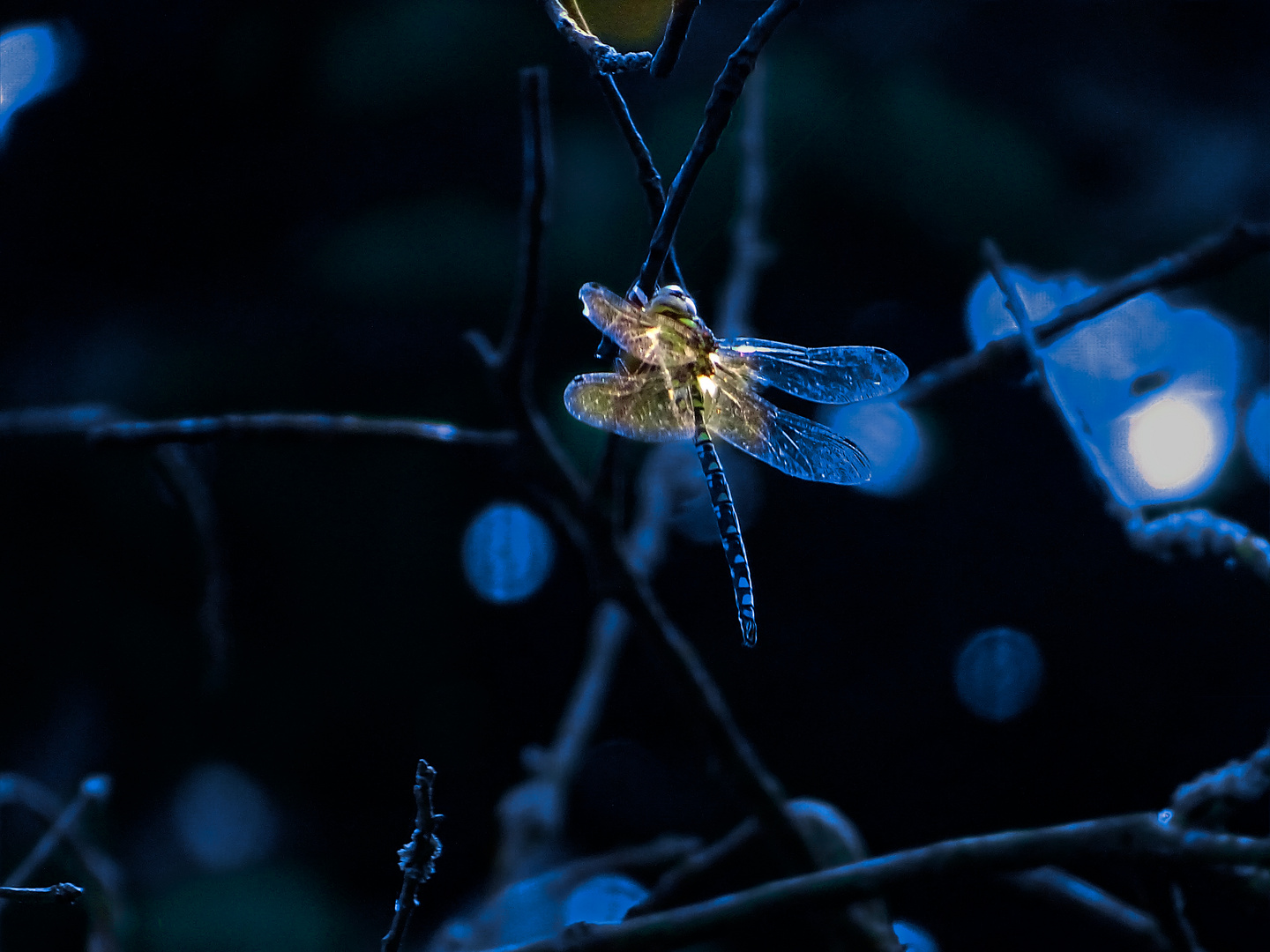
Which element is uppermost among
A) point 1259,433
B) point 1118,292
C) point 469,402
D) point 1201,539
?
point 469,402

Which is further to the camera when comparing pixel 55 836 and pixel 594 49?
pixel 55 836

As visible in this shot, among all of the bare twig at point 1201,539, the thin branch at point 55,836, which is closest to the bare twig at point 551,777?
the thin branch at point 55,836

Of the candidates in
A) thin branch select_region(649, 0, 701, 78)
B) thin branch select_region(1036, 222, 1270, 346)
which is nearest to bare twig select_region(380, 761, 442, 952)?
thin branch select_region(649, 0, 701, 78)

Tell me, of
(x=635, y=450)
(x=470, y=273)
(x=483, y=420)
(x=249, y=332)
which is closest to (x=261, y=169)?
(x=249, y=332)

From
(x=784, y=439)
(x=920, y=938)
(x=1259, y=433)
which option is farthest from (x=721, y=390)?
(x=1259, y=433)

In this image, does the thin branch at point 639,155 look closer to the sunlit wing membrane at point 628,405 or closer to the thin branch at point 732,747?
the sunlit wing membrane at point 628,405

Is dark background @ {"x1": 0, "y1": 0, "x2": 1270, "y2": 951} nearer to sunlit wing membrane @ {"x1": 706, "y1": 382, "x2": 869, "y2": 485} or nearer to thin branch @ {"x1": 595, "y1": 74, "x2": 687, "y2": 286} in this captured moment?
sunlit wing membrane @ {"x1": 706, "y1": 382, "x2": 869, "y2": 485}

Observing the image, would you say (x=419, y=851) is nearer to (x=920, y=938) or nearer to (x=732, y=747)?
(x=732, y=747)

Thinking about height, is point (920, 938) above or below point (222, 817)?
below
